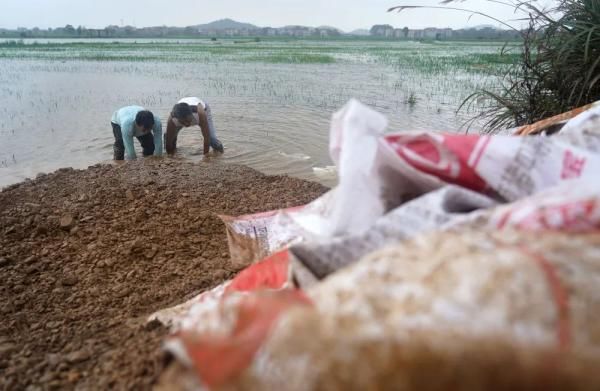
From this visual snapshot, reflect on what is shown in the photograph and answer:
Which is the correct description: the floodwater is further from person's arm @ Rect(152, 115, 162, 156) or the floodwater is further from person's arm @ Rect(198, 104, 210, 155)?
person's arm @ Rect(152, 115, 162, 156)

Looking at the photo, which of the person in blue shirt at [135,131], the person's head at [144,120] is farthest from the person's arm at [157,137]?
the person's head at [144,120]

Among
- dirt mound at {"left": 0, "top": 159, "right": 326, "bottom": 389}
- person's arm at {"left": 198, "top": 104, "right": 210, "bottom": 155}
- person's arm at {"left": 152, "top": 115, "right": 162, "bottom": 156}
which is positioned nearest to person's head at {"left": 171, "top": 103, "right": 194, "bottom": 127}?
person's arm at {"left": 198, "top": 104, "right": 210, "bottom": 155}

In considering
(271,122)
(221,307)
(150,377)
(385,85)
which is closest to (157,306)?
(150,377)

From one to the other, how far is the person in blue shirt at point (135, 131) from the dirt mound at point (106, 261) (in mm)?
1185

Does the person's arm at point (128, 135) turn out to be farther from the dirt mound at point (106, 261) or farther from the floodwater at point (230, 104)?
the dirt mound at point (106, 261)

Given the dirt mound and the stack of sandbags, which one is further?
the dirt mound

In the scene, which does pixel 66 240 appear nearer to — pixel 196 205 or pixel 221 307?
pixel 196 205

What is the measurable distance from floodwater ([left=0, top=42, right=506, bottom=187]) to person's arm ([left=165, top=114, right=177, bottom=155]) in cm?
18

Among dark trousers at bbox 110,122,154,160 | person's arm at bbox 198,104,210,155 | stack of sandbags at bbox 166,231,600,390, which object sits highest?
stack of sandbags at bbox 166,231,600,390

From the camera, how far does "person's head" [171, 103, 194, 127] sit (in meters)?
6.30

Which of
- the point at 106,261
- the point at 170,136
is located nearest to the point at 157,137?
the point at 170,136

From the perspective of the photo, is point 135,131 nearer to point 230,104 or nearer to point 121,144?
Answer: point 121,144

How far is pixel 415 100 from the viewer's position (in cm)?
1105

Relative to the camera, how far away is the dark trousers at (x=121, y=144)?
6508 millimetres
